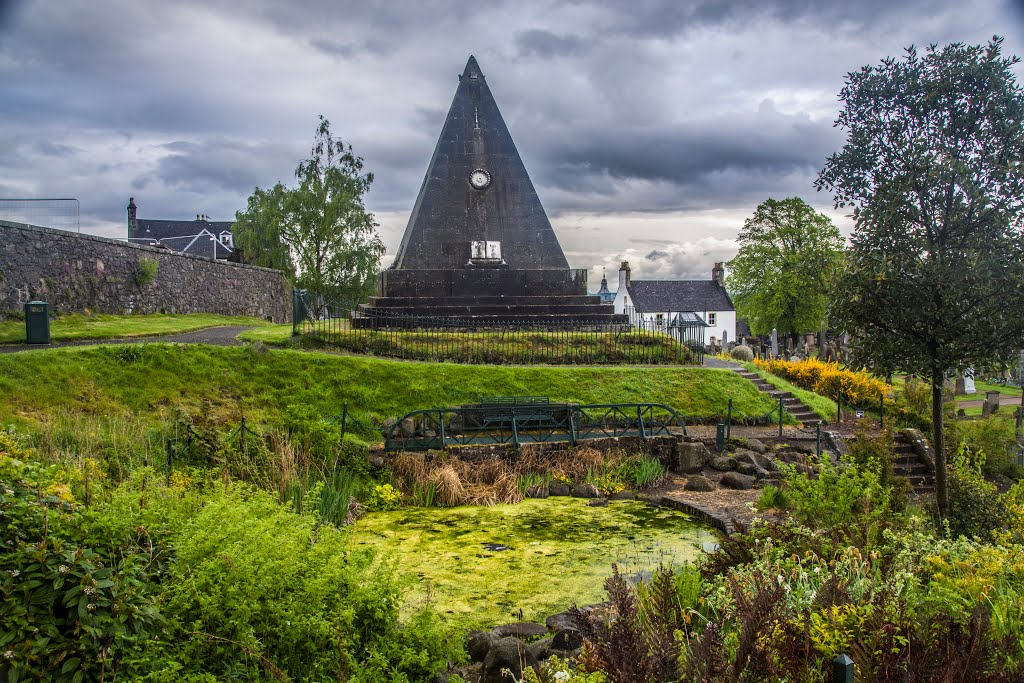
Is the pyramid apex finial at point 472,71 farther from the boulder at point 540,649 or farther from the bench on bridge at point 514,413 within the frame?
the boulder at point 540,649

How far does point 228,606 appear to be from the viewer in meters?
4.09

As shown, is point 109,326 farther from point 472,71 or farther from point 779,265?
point 779,265

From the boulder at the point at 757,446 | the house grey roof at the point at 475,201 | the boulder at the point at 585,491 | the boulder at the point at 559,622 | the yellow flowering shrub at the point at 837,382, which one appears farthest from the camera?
the house grey roof at the point at 475,201

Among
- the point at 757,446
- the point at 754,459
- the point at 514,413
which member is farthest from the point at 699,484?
the point at 514,413

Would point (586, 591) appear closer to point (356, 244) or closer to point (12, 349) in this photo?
point (12, 349)

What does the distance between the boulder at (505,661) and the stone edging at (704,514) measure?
4.25 m

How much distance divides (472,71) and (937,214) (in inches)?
657

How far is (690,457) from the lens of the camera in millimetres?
13172

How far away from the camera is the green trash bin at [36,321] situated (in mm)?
14305

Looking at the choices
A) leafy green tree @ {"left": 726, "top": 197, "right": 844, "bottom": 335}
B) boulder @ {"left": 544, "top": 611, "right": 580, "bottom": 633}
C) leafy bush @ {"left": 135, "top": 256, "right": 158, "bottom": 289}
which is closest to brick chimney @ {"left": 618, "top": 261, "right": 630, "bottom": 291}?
leafy green tree @ {"left": 726, "top": 197, "right": 844, "bottom": 335}

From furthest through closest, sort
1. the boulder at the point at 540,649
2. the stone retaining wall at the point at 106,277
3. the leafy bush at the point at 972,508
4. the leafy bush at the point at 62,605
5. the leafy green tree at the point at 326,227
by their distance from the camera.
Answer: the leafy green tree at the point at 326,227, the stone retaining wall at the point at 106,277, the leafy bush at the point at 972,508, the boulder at the point at 540,649, the leafy bush at the point at 62,605

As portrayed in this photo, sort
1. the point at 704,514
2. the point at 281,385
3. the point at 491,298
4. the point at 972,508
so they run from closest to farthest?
the point at 972,508 < the point at 704,514 < the point at 281,385 < the point at 491,298

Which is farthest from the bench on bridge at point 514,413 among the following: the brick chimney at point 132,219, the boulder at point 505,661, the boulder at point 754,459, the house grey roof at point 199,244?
the brick chimney at point 132,219

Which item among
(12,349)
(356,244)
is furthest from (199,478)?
(356,244)
